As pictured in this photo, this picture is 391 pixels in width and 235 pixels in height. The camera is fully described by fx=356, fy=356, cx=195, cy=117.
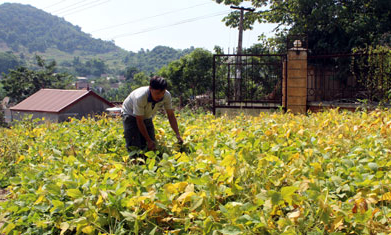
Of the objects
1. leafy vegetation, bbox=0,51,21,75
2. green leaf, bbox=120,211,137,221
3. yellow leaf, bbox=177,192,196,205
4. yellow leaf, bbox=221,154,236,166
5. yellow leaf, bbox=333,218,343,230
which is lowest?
green leaf, bbox=120,211,137,221

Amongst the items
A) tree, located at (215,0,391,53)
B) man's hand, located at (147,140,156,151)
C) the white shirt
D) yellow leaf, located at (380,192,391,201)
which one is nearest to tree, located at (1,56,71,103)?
tree, located at (215,0,391,53)

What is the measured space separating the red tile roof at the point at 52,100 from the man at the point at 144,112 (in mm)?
32072

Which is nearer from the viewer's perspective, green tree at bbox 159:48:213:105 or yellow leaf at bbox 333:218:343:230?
yellow leaf at bbox 333:218:343:230

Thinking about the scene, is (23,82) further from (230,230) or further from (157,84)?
(230,230)

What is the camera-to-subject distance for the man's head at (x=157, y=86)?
12.5 feet

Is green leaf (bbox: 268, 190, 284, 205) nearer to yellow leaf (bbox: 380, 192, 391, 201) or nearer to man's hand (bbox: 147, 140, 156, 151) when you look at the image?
yellow leaf (bbox: 380, 192, 391, 201)

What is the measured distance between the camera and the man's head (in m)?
3.82

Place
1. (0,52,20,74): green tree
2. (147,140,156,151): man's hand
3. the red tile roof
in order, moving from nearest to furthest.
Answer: (147,140,156,151): man's hand < the red tile roof < (0,52,20,74): green tree

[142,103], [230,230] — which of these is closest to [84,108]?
[142,103]

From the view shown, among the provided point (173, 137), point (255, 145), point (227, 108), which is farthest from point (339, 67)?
point (255, 145)

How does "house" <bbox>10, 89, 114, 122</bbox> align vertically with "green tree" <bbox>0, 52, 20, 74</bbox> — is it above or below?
→ below

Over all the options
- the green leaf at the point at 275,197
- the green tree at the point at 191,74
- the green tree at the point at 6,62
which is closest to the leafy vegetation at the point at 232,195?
the green leaf at the point at 275,197

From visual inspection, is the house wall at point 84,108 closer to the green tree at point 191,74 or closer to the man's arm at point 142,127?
the green tree at point 191,74

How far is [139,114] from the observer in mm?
3959
